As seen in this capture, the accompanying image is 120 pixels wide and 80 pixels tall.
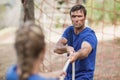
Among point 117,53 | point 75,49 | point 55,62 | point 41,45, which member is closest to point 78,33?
point 75,49

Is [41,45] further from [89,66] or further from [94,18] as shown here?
[94,18]

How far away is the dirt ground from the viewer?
8.41m

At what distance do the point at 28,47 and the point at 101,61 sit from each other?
674 centimetres

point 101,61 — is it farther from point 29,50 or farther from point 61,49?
point 29,50

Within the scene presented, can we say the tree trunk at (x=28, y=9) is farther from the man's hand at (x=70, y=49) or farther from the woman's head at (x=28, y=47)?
the woman's head at (x=28, y=47)

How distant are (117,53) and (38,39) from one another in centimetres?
725

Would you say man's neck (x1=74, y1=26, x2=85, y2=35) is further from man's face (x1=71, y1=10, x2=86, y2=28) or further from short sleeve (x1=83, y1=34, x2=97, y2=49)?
short sleeve (x1=83, y1=34, x2=97, y2=49)

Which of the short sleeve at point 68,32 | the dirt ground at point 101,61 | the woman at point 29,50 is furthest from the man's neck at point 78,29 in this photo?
the dirt ground at point 101,61

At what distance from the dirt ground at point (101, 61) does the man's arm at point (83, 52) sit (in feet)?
10.5

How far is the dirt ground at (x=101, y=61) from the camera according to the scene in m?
8.41

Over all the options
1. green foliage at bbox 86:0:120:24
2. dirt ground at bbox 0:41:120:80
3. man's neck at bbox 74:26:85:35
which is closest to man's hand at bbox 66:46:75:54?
man's neck at bbox 74:26:85:35

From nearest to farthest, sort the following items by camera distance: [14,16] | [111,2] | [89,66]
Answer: [89,66]
[111,2]
[14,16]

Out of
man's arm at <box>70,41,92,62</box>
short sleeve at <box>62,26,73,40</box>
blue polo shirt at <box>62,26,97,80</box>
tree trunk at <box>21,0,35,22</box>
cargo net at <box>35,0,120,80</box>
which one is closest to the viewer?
man's arm at <box>70,41,92,62</box>

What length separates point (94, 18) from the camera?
38.5 ft
